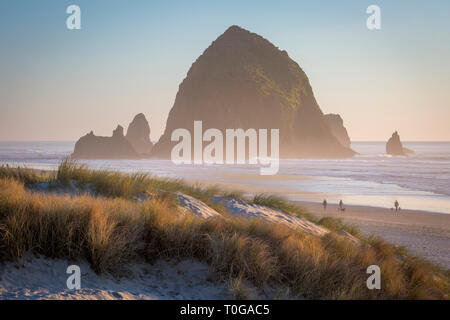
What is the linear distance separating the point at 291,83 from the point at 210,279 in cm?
13348

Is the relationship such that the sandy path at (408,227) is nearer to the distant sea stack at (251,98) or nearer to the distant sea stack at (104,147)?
the distant sea stack at (104,147)

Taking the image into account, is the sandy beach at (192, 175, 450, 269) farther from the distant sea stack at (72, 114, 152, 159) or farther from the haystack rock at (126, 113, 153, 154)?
the haystack rock at (126, 113, 153, 154)

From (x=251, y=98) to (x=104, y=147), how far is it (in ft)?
163

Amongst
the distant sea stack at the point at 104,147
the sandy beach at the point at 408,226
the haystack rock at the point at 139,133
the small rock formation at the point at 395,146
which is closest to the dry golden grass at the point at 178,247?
the sandy beach at the point at 408,226

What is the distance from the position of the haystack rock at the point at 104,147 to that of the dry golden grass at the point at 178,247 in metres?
96.1

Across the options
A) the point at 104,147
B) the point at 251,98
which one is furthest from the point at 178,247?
the point at 251,98

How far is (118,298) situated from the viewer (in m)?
3.78

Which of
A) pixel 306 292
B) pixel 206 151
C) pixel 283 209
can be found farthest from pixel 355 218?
pixel 206 151

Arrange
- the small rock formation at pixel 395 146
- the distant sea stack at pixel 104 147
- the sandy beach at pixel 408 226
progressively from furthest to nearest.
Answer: the small rock formation at pixel 395 146, the distant sea stack at pixel 104 147, the sandy beach at pixel 408 226

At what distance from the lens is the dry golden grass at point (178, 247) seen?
4.41 meters

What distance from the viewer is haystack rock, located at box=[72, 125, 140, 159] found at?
96.8 metres

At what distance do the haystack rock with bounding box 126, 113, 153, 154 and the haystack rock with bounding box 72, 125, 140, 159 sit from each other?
69751mm

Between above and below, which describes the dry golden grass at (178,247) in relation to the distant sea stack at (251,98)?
below

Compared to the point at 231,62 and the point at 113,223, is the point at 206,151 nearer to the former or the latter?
the point at 231,62
